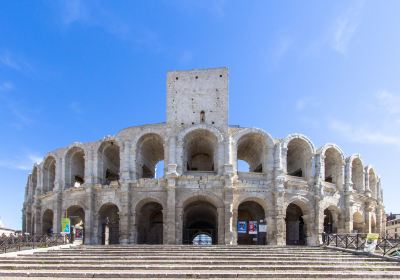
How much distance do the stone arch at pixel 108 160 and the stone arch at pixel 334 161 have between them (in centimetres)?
1680

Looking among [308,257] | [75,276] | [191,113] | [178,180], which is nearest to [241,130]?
[191,113]

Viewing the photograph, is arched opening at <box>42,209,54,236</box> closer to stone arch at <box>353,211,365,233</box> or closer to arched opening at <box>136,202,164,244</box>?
arched opening at <box>136,202,164,244</box>

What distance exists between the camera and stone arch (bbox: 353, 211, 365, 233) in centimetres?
3041

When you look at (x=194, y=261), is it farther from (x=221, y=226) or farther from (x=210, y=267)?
(x=221, y=226)

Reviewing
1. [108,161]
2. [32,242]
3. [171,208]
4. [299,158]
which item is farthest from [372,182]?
[32,242]

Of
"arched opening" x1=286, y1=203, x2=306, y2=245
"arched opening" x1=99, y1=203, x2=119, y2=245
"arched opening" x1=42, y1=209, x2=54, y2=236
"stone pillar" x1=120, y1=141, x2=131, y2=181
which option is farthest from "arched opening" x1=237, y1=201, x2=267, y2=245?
"arched opening" x1=42, y1=209, x2=54, y2=236

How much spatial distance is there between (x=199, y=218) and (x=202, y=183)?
10452 millimetres

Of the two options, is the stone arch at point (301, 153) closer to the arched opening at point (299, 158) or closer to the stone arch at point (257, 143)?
the arched opening at point (299, 158)

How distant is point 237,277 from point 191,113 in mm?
18252

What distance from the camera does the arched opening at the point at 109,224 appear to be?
28581mm

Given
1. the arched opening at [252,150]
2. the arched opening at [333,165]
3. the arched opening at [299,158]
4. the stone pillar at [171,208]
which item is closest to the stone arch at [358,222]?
the arched opening at [333,165]

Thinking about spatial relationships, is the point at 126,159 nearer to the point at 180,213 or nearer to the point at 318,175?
the point at 180,213

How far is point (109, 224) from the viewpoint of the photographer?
101ft

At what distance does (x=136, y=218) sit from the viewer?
2641 cm
